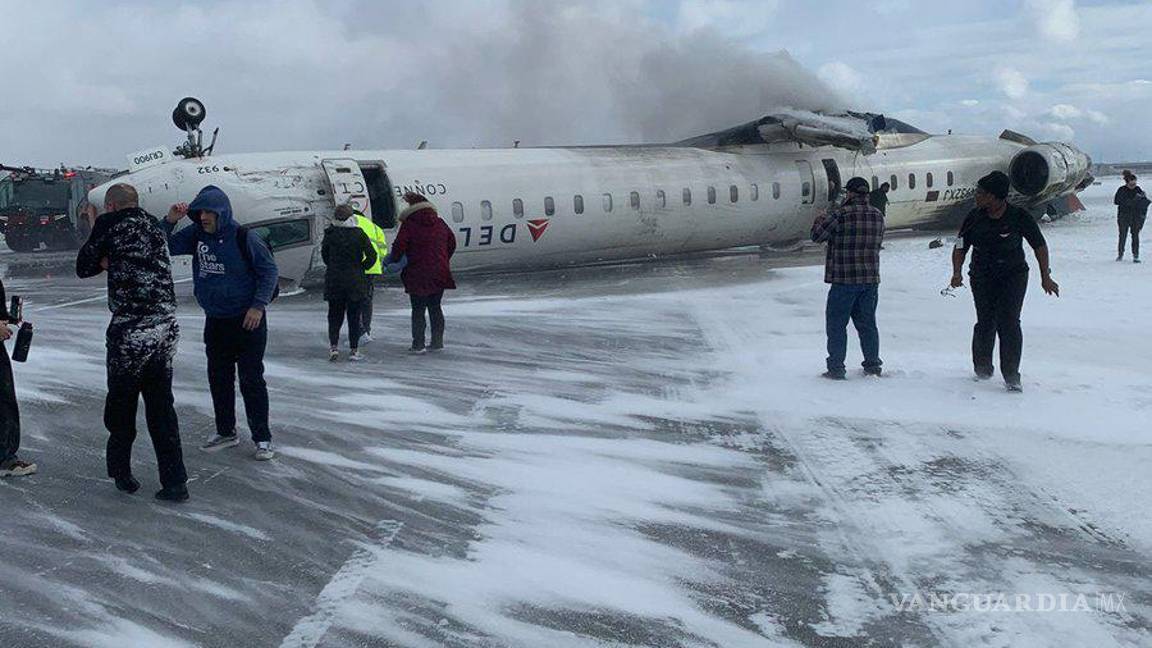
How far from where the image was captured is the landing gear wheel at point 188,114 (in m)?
18.4

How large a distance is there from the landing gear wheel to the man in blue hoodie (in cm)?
1329

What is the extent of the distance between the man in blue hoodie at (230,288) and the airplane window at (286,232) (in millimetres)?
9005

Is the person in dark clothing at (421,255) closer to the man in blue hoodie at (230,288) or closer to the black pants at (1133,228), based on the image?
the man in blue hoodie at (230,288)

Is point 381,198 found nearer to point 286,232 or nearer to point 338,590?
point 286,232

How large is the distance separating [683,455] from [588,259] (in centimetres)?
1252

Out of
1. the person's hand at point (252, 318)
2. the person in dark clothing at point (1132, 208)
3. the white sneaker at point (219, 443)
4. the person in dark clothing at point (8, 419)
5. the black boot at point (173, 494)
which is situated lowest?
the black boot at point (173, 494)

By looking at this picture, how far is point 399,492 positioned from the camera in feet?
19.4

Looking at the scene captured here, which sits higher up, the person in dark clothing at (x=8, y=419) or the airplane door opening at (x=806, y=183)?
the airplane door opening at (x=806, y=183)

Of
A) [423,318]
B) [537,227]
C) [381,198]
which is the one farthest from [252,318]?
[537,227]

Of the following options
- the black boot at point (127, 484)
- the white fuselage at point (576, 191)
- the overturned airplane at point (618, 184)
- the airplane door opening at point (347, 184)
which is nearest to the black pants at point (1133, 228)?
the overturned airplane at point (618, 184)

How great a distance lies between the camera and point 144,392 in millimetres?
5594

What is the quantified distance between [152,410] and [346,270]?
181 inches

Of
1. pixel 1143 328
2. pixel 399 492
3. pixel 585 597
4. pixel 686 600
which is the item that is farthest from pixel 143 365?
pixel 1143 328

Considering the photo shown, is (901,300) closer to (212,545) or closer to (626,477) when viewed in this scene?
(626,477)
